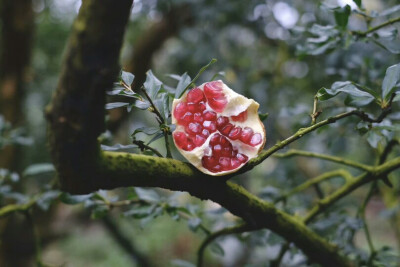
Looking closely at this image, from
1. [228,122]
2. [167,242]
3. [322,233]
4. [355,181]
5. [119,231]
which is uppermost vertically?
[228,122]

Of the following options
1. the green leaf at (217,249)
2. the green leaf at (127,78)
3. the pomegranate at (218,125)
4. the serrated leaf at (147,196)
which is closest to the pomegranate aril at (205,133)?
the pomegranate at (218,125)

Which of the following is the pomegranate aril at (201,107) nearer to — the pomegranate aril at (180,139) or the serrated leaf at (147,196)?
the pomegranate aril at (180,139)

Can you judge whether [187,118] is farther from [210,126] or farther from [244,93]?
[244,93]

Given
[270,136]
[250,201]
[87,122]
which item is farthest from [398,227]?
[87,122]

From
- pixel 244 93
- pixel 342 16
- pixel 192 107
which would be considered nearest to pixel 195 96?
pixel 192 107

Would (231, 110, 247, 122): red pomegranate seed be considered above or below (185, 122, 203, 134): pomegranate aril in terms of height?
above

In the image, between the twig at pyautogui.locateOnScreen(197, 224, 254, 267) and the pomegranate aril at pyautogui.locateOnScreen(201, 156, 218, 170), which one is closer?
the pomegranate aril at pyautogui.locateOnScreen(201, 156, 218, 170)

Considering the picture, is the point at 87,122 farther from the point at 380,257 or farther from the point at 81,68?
the point at 380,257

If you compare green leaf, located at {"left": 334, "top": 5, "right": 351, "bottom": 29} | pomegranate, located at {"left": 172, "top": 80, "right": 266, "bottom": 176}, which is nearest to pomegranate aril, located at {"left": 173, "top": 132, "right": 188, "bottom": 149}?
pomegranate, located at {"left": 172, "top": 80, "right": 266, "bottom": 176}

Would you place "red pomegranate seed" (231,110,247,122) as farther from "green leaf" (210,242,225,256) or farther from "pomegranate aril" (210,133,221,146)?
"green leaf" (210,242,225,256)
